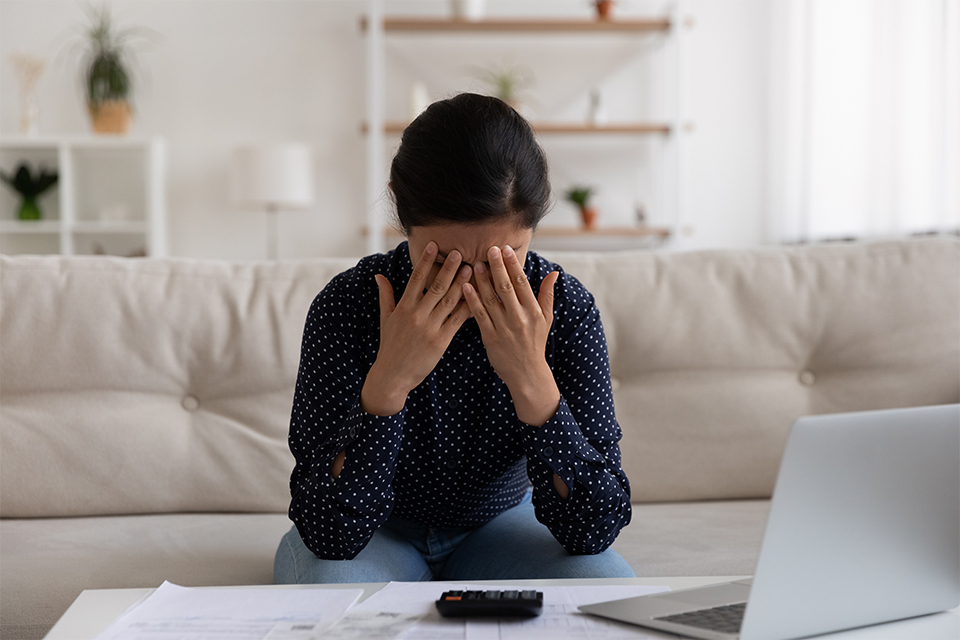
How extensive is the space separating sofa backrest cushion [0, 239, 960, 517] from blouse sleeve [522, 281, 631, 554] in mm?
431

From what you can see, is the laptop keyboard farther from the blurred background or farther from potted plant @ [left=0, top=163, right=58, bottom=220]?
potted plant @ [left=0, top=163, right=58, bottom=220]

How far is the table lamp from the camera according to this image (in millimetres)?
3742

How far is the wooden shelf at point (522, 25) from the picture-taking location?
12.7ft

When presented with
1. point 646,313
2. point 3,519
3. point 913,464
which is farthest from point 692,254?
point 3,519

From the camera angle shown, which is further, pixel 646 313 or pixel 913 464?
pixel 646 313

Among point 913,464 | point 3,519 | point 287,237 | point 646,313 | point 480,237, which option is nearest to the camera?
point 913,464

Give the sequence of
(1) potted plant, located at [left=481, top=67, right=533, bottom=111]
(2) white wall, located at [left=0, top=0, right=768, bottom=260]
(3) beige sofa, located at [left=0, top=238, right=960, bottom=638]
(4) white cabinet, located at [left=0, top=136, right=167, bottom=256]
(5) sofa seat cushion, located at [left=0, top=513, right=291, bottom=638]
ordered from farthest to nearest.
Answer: (2) white wall, located at [left=0, top=0, right=768, bottom=260] < (1) potted plant, located at [left=481, top=67, right=533, bottom=111] < (4) white cabinet, located at [left=0, top=136, right=167, bottom=256] < (3) beige sofa, located at [left=0, top=238, right=960, bottom=638] < (5) sofa seat cushion, located at [left=0, top=513, right=291, bottom=638]

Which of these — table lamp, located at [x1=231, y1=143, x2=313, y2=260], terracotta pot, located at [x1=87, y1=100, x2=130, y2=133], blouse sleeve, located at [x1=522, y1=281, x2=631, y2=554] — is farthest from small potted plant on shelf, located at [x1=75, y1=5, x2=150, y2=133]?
blouse sleeve, located at [x1=522, y1=281, x2=631, y2=554]

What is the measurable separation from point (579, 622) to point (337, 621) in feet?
0.62

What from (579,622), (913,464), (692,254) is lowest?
(579,622)

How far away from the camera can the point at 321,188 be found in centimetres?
425

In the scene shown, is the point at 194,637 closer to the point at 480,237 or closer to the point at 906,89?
the point at 480,237

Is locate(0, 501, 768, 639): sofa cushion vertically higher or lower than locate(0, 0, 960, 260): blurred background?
lower

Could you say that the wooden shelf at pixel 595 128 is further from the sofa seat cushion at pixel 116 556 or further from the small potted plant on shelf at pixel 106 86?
the sofa seat cushion at pixel 116 556
